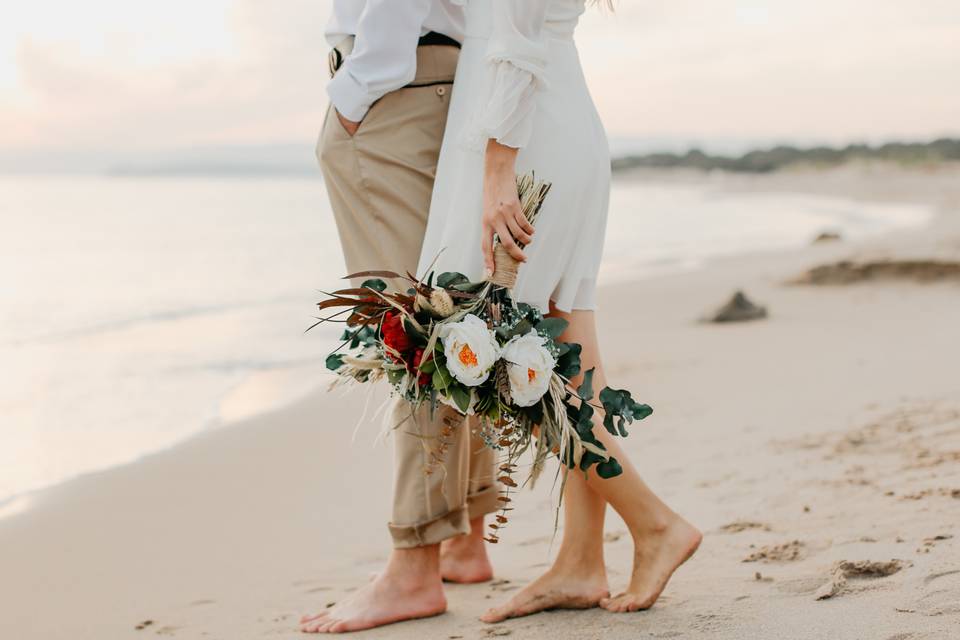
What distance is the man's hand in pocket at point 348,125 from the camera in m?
2.37

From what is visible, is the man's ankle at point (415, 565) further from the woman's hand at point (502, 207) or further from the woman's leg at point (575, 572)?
the woman's hand at point (502, 207)

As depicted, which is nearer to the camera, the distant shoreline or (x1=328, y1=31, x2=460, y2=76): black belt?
(x1=328, y1=31, x2=460, y2=76): black belt

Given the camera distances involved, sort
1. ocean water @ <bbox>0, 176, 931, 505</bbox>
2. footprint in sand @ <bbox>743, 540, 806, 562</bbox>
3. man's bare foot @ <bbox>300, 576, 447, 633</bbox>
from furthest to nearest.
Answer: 1. ocean water @ <bbox>0, 176, 931, 505</bbox>
2. footprint in sand @ <bbox>743, 540, 806, 562</bbox>
3. man's bare foot @ <bbox>300, 576, 447, 633</bbox>

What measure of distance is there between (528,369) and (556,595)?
0.75m

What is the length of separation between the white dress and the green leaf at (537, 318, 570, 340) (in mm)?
164

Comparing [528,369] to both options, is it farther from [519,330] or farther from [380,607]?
[380,607]

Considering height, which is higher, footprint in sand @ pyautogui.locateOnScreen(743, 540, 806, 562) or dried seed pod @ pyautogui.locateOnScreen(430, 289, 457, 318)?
dried seed pod @ pyautogui.locateOnScreen(430, 289, 457, 318)

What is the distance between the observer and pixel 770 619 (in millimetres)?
2170

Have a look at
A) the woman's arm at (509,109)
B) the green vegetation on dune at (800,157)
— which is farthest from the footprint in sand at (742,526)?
the green vegetation on dune at (800,157)

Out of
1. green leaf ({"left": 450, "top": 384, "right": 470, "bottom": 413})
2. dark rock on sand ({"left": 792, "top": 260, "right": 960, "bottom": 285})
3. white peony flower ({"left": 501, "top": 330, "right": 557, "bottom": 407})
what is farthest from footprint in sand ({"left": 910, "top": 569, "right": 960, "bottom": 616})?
dark rock on sand ({"left": 792, "top": 260, "right": 960, "bottom": 285})

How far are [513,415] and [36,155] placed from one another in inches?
1399

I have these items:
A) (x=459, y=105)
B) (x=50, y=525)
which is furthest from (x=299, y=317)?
(x=459, y=105)

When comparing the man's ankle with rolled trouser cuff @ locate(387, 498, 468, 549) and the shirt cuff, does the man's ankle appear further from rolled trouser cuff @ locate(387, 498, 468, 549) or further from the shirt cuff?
the shirt cuff

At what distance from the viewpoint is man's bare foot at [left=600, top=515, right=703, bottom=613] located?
2.34m
